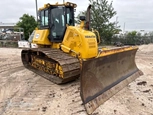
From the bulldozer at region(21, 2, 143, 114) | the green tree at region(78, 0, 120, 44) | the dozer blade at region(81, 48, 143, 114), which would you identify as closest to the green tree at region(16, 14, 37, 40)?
the green tree at region(78, 0, 120, 44)

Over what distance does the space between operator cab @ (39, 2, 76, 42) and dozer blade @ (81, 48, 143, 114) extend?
196 centimetres

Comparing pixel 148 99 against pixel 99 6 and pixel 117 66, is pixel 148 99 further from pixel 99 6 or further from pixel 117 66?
pixel 99 6

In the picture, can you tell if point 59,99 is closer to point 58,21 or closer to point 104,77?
point 104,77

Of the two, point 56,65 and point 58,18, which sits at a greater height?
point 58,18

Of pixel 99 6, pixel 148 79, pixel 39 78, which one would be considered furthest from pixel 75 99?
pixel 99 6

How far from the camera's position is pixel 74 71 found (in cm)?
473

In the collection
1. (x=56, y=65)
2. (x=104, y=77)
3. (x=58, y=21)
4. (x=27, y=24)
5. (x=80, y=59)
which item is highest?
(x=27, y=24)

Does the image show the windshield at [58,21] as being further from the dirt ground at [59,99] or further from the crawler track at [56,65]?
the dirt ground at [59,99]

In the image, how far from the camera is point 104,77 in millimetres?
4457

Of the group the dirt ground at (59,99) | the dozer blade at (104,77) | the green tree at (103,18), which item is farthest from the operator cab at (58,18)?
the green tree at (103,18)

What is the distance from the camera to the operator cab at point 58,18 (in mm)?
5766

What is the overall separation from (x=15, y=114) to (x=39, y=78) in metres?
2.41

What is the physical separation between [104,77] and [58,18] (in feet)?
8.53

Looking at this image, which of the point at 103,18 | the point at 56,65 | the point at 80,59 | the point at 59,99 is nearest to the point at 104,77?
the point at 80,59
